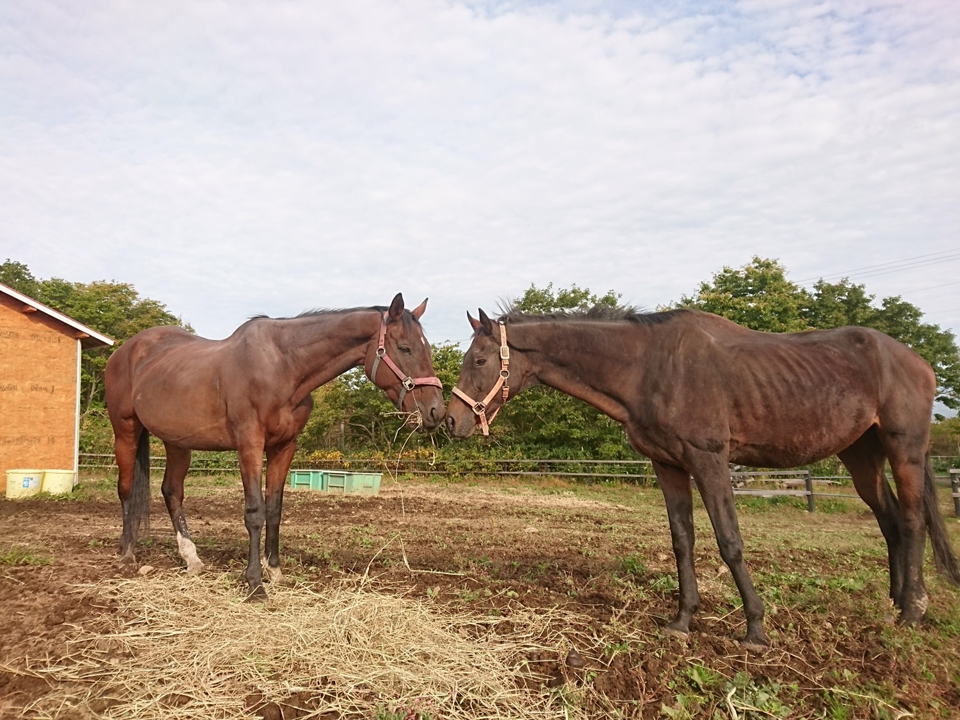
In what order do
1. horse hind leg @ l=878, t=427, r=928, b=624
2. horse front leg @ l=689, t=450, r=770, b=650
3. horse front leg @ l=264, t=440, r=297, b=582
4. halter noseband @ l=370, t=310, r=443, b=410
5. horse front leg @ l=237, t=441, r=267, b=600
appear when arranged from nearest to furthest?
horse front leg @ l=689, t=450, r=770, b=650 < horse hind leg @ l=878, t=427, r=928, b=624 < horse front leg @ l=237, t=441, r=267, b=600 < halter noseband @ l=370, t=310, r=443, b=410 < horse front leg @ l=264, t=440, r=297, b=582

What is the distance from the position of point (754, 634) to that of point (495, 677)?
70.2 inches

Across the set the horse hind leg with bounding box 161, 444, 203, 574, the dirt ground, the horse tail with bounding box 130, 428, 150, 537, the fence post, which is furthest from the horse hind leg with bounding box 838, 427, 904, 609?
the fence post

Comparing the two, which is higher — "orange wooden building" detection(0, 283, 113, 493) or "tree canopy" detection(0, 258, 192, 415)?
"tree canopy" detection(0, 258, 192, 415)

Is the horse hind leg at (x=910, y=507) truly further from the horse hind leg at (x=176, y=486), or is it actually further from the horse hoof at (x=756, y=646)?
the horse hind leg at (x=176, y=486)

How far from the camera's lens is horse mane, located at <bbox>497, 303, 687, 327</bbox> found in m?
4.70

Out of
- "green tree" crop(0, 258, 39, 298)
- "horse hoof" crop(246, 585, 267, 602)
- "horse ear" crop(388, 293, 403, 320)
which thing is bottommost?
"horse hoof" crop(246, 585, 267, 602)

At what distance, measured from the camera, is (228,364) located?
215 inches

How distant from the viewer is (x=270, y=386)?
5.25 m

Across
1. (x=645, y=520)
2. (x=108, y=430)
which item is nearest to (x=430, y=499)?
(x=645, y=520)

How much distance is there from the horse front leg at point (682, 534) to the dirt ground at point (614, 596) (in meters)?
0.17

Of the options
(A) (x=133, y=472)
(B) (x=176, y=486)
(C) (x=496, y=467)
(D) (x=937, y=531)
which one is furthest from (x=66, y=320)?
(D) (x=937, y=531)

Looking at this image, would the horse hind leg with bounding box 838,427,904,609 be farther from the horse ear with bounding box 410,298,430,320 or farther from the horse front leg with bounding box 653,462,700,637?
the horse ear with bounding box 410,298,430,320

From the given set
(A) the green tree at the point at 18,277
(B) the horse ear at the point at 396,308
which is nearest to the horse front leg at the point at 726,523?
(B) the horse ear at the point at 396,308

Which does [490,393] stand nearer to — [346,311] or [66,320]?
[346,311]
